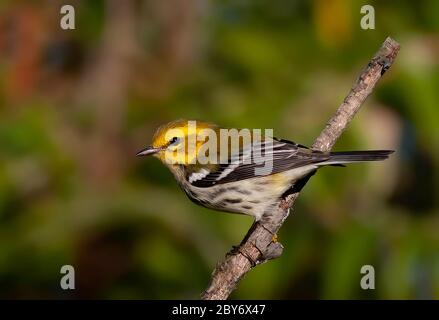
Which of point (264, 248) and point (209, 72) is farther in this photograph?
point (209, 72)

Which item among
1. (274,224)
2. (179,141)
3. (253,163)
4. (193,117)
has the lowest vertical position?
(274,224)

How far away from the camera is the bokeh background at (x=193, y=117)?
16.4ft

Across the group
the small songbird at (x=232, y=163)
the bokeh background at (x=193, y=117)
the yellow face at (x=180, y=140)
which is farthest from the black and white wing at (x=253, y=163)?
the bokeh background at (x=193, y=117)

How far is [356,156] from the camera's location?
4.17m

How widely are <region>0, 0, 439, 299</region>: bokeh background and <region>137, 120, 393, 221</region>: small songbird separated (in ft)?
1.27

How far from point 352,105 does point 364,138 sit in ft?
3.19

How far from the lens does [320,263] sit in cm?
530

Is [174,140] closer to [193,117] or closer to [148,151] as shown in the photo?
[148,151]

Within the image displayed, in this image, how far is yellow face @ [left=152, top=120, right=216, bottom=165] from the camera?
473 centimetres

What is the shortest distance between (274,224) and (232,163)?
0.59 meters

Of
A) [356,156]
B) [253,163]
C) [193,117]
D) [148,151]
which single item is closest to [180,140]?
[148,151]
